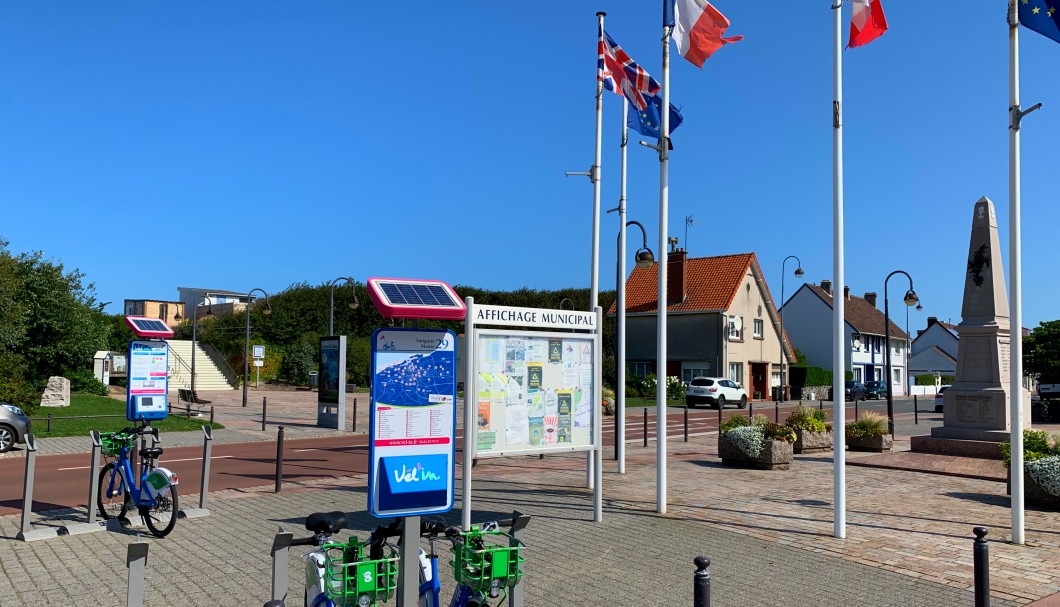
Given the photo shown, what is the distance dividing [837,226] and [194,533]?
788 centimetres

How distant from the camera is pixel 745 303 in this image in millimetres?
51469

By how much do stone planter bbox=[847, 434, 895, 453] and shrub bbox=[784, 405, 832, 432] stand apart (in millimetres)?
670

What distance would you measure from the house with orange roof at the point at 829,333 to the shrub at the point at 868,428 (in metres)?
48.7

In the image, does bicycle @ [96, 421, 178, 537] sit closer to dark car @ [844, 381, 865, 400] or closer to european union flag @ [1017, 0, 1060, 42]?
european union flag @ [1017, 0, 1060, 42]

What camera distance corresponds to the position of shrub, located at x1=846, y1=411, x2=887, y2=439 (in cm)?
1691

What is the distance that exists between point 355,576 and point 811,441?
14.6 meters

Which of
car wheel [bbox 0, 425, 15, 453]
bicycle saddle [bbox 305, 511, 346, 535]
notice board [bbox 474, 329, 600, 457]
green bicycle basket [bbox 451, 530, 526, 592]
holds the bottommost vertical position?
car wheel [bbox 0, 425, 15, 453]

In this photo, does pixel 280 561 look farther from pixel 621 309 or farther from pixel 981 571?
pixel 621 309

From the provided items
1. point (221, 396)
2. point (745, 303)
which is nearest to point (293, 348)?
point (221, 396)

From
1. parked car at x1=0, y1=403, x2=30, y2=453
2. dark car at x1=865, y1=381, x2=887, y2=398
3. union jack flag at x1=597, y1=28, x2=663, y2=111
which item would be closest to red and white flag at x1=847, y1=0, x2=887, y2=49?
union jack flag at x1=597, y1=28, x2=663, y2=111

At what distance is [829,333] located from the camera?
65.9 meters

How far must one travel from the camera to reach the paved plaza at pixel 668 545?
6438 mm

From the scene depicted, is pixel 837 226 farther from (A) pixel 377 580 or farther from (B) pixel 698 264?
(B) pixel 698 264

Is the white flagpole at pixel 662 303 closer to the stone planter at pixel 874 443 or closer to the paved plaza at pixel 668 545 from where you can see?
the paved plaza at pixel 668 545
